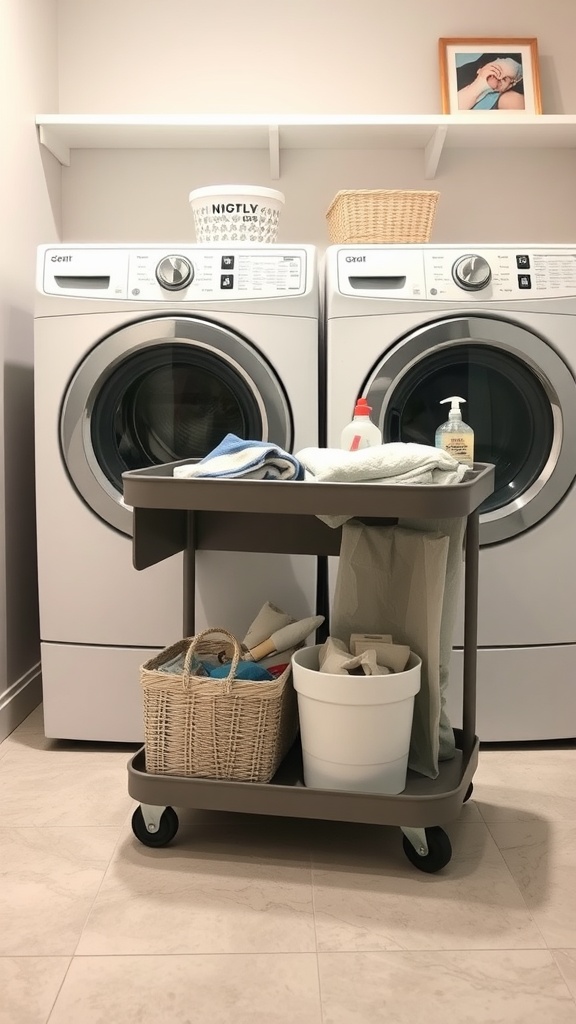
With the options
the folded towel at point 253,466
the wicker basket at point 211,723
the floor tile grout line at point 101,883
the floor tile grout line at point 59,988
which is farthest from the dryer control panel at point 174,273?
the floor tile grout line at point 59,988

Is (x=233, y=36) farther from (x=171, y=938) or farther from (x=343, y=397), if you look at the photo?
(x=171, y=938)

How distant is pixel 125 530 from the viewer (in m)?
1.95

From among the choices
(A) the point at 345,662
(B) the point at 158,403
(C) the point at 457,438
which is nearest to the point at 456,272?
(C) the point at 457,438

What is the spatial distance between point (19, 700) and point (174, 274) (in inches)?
43.3

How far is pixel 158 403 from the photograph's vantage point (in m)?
2.00

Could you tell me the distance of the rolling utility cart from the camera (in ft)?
4.32

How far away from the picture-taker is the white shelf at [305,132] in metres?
2.38

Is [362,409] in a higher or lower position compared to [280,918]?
higher

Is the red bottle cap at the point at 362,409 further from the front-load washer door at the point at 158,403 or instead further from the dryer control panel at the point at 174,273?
the dryer control panel at the point at 174,273

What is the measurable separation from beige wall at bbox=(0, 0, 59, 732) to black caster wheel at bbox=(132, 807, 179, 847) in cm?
66

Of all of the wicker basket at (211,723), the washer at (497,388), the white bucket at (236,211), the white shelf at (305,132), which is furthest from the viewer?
the white shelf at (305,132)

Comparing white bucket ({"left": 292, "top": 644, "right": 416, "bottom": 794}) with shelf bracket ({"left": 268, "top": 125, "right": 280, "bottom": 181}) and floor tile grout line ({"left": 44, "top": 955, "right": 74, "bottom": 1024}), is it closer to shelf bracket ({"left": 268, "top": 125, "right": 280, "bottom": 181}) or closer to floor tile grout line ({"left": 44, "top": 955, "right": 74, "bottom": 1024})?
floor tile grout line ({"left": 44, "top": 955, "right": 74, "bottom": 1024})

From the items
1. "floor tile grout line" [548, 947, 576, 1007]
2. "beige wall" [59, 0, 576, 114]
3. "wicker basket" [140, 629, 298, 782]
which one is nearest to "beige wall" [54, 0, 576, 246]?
"beige wall" [59, 0, 576, 114]

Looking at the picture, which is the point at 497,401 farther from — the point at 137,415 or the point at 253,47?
the point at 253,47
